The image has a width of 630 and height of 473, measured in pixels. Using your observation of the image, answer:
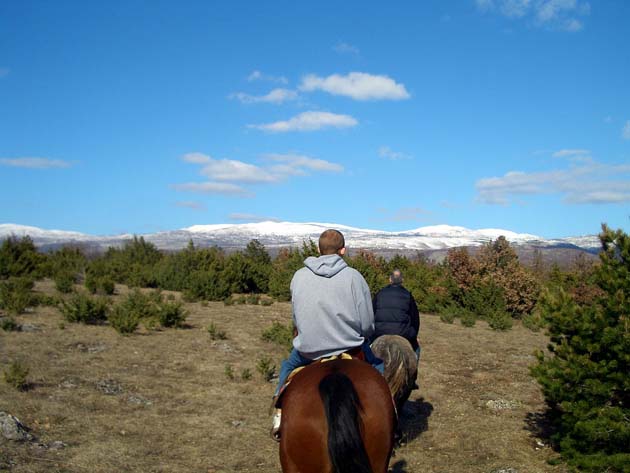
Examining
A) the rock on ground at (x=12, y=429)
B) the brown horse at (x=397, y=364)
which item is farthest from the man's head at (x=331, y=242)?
the rock on ground at (x=12, y=429)

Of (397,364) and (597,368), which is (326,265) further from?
(597,368)

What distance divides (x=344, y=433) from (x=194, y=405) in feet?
18.8

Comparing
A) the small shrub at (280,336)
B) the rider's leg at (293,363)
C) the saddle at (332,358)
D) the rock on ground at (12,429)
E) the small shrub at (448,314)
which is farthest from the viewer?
the small shrub at (448,314)

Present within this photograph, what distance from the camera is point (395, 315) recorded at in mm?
7590

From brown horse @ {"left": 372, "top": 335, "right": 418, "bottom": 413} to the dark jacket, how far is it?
41 centimetres

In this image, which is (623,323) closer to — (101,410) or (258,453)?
(258,453)

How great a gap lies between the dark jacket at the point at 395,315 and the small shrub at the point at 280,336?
5118 mm

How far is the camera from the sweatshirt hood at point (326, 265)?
4.17 m

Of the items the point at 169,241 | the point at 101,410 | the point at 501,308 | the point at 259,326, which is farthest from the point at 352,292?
the point at 169,241

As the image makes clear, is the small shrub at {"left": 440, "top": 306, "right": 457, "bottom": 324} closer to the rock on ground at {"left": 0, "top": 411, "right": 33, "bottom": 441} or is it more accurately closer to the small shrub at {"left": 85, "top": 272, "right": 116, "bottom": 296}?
the small shrub at {"left": 85, "top": 272, "right": 116, "bottom": 296}

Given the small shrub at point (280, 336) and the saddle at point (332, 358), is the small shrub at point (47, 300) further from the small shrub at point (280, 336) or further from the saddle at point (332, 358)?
the saddle at point (332, 358)

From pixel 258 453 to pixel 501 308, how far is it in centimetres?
1510

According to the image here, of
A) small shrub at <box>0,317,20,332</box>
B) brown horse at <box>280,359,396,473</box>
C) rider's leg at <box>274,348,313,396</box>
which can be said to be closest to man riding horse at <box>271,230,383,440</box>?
rider's leg at <box>274,348,313,396</box>

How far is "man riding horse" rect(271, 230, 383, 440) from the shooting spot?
4.12 meters
